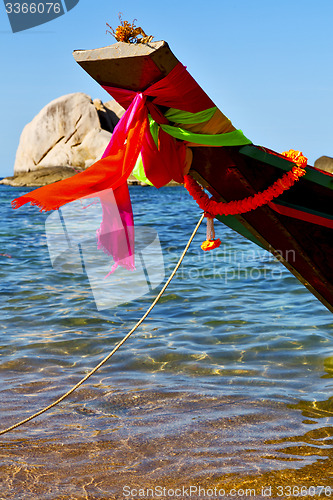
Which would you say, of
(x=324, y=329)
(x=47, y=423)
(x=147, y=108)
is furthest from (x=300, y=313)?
(x=147, y=108)

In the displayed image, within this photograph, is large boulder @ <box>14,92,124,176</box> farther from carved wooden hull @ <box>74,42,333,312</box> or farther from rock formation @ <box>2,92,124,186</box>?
carved wooden hull @ <box>74,42,333,312</box>

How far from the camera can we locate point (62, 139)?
4247cm

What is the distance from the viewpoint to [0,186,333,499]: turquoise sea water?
3.26m

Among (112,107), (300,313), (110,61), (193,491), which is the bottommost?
(193,491)

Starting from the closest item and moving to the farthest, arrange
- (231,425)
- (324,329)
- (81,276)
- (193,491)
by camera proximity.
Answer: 1. (193,491)
2. (231,425)
3. (324,329)
4. (81,276)

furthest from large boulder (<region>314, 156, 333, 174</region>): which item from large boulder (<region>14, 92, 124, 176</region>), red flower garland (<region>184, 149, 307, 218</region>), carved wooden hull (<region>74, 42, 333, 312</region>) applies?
red flower garland (<region>184, 149, 307, 218</region>)

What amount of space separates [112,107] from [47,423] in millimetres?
44349

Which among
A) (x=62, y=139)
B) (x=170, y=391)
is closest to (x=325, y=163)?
(x=62, y=139)

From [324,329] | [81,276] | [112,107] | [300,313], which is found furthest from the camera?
[112,107]

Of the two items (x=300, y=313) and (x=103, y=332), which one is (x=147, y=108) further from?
(x=300, y=313)

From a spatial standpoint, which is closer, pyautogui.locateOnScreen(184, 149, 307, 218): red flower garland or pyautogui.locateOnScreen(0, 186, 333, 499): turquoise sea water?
pyautogui.locateOnScreen(0, 186, 333, 499): turquoise sea water

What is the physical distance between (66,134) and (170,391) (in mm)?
39776

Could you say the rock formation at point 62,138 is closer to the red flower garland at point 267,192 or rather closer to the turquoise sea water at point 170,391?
the turquoise sea water at point 170,391

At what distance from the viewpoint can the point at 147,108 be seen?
3193mm
